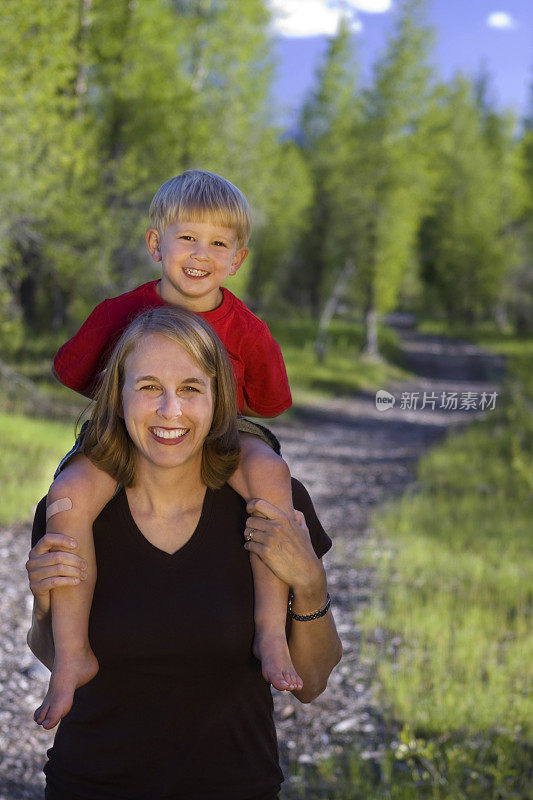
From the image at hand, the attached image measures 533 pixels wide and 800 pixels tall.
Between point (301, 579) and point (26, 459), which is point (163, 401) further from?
point (26, 459)

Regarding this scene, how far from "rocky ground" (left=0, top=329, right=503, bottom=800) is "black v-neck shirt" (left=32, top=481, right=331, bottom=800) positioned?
1937mm

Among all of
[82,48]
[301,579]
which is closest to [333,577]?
[301,579]

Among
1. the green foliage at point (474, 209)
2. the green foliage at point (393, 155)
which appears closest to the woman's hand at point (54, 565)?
the green foliage at point (393, 155)


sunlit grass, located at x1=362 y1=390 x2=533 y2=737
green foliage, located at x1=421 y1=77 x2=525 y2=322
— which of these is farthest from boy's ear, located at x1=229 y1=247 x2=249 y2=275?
green foliage, located at x1=421 y1=77 x2=525 y2=322

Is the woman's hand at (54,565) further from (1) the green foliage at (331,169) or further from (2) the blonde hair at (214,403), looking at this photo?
(1) the green foliage at (331,169)

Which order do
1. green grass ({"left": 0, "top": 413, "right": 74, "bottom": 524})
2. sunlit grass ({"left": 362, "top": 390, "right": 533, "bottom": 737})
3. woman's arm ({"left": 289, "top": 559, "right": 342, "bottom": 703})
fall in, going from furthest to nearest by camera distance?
green grass ({"left": 0, "top": 413, "right": 74, "bottom": 524}) < sunlit grass ({"left": 362, "top": 390, "right": 533, "bottom": 737}) < woman's arm ({"left": 289, "top": 559, "right": 342, "bottom": 703})

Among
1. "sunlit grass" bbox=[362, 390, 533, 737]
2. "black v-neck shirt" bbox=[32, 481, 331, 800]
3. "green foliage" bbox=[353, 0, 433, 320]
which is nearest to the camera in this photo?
"black v-neck shirt" bbox=[32, 481, 331, 800]

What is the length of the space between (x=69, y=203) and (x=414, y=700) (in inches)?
363

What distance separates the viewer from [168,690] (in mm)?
1902

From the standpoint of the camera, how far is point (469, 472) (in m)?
10.5

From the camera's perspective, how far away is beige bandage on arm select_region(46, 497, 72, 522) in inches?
77.0

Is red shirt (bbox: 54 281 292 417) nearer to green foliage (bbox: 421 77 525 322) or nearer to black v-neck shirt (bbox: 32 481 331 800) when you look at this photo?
black v-neck shirt (bbox: 32 481 331 800)

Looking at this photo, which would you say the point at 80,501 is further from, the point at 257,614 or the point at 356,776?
the point at 356,776

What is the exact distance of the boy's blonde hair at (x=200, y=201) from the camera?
2414mm
